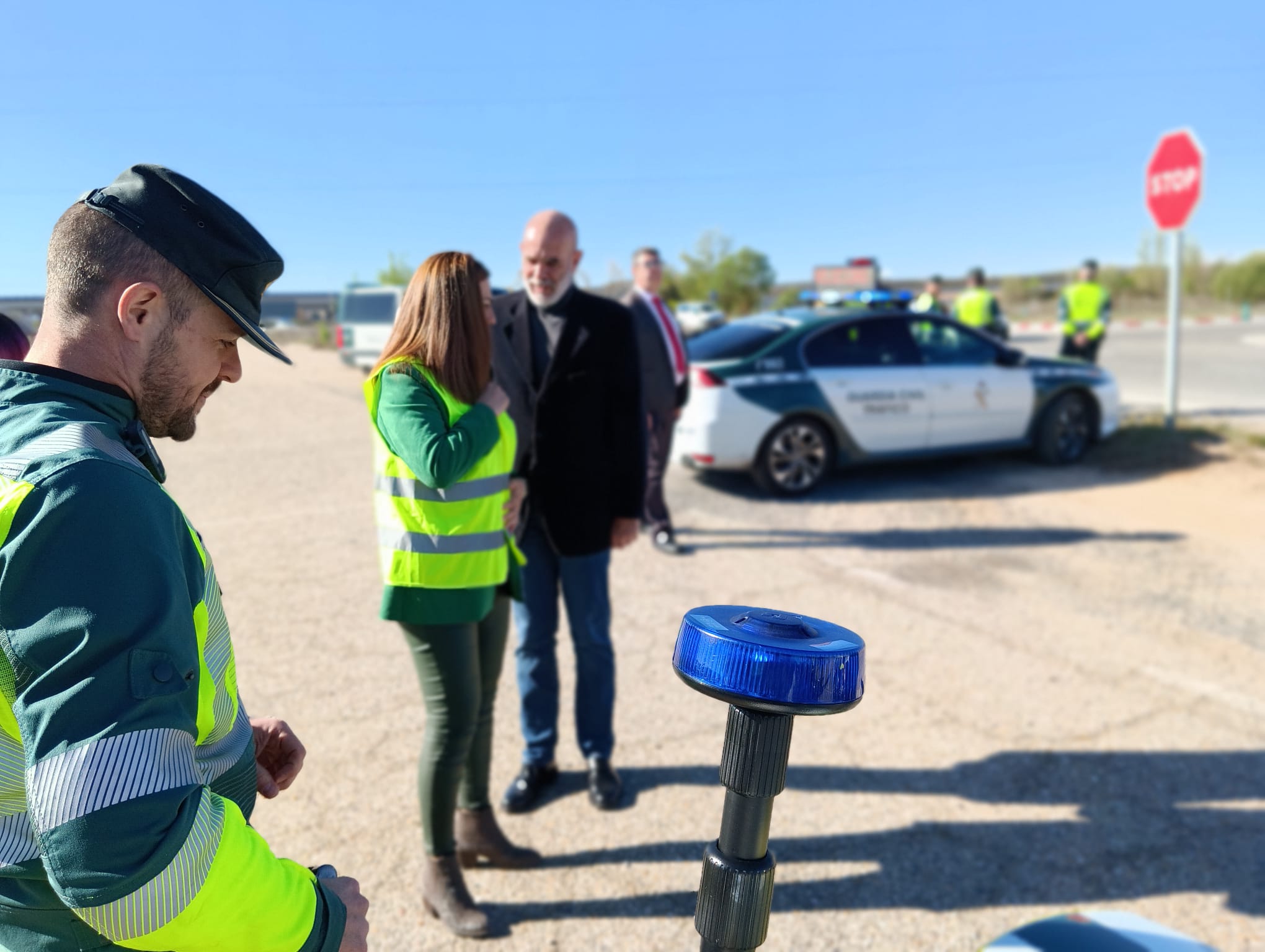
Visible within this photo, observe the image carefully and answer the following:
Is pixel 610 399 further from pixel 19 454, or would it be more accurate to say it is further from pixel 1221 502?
pixel 1221 502

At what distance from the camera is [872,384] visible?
7980mm

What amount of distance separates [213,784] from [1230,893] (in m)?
3.06

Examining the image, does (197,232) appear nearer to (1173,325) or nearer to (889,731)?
(889,731)

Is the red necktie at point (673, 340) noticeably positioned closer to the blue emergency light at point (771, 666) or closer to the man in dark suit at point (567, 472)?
the man in dark suit at point (567, 472)

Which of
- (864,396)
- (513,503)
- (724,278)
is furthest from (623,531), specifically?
(724,278)

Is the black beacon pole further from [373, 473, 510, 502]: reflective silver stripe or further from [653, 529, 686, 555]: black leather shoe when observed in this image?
Answer: [653, 529, 686, 555]: black leather shoe

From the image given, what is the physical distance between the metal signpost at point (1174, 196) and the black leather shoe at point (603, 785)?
857 centimetres

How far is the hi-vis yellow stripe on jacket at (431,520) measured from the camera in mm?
2488

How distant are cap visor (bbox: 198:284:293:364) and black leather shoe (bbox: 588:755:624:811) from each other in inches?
96.8

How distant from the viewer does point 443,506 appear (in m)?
2.51

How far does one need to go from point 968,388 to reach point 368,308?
1480 centimetres

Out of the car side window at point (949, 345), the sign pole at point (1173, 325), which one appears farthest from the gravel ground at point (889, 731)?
the sign pole at point (1173, 325)

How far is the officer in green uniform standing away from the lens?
91 cm

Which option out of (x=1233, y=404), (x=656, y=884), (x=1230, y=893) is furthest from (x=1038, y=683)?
(x=1233, y=404)
